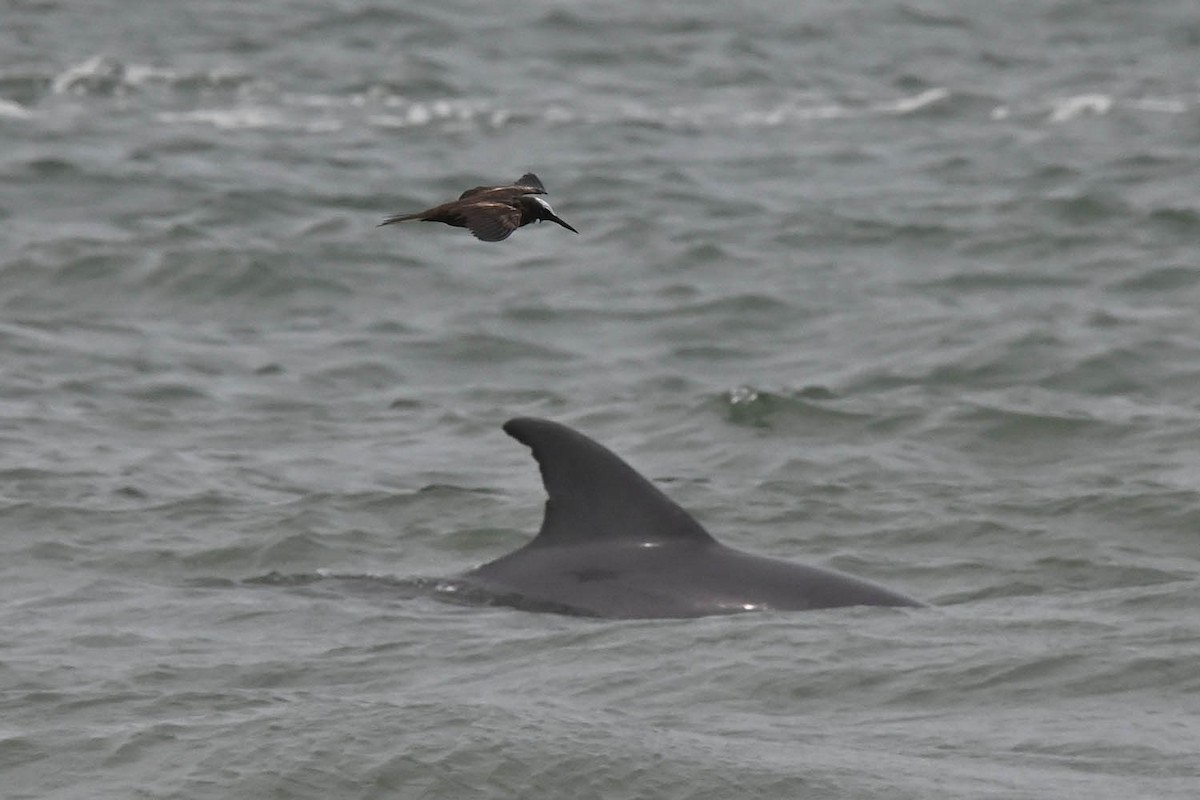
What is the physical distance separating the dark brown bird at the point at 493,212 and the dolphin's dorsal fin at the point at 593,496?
193 centimetres

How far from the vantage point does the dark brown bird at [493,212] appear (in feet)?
23.3

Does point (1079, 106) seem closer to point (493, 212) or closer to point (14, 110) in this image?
point (14, 110)

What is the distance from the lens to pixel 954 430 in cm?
1346

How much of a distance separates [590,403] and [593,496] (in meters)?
4.51

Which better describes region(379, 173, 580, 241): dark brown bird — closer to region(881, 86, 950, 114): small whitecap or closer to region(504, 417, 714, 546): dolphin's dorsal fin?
region(504, 417, 714, 546): dolphin's dorsal fin

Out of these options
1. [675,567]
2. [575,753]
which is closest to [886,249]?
[675,567]

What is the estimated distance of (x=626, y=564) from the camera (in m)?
9.60

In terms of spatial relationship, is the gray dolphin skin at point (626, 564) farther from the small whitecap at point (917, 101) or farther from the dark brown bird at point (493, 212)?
the small whitecap at point (917, 101)

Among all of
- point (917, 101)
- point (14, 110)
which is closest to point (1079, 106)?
point (917, 101)

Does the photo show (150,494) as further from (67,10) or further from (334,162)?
(67,10)

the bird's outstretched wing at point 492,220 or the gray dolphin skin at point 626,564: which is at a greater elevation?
the bird's outstretched wing at point 492,220

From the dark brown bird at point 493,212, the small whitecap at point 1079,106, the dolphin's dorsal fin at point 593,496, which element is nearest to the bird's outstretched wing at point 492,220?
the dark brown bird at point 493,212

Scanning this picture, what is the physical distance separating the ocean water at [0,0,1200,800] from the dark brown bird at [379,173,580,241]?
1.70 m

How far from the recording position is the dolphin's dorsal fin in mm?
9516
